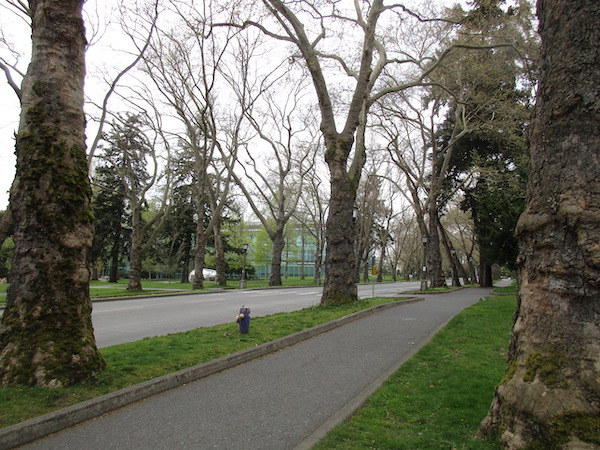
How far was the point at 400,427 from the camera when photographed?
397 cm

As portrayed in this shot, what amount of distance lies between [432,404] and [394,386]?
2.37ft

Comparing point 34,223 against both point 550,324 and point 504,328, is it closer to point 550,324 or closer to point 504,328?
point 550,324

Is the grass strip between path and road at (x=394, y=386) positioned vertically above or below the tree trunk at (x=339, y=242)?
below

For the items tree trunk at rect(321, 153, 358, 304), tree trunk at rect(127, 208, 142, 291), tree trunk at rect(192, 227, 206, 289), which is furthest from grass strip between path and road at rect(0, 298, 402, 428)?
tree trunk at rect(192, 227, 206, 289)

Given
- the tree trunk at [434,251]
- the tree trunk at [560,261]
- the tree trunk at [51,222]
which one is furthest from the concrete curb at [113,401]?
the tree trunk at [434,251]

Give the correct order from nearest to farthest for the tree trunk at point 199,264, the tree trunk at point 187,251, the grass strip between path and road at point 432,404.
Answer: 1. the grass strip between path and road at point 432,404
2. the tree trunk at point 199,264
3. the tree trunk at point 187,251

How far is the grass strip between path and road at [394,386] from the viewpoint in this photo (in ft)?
12.4

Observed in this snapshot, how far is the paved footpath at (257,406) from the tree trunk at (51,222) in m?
1.03

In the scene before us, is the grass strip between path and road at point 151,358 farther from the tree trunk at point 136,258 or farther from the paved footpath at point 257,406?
the tree trunk at point 136,258

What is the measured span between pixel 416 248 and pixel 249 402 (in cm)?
7243

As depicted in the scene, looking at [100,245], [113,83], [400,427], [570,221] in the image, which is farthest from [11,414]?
[100,245]

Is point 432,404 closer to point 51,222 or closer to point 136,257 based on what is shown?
point 51,222

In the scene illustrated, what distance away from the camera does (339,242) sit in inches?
541

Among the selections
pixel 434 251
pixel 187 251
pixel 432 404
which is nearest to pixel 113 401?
pixel 432 404
